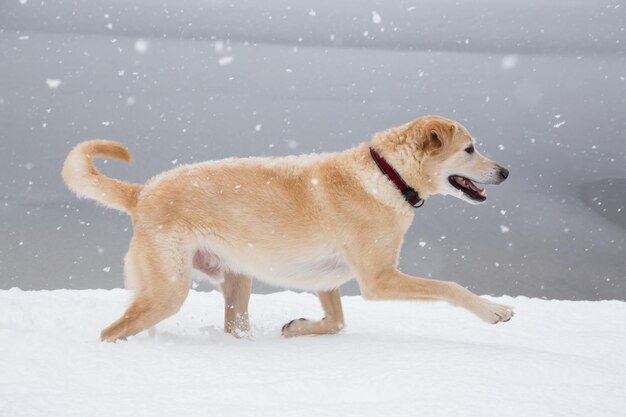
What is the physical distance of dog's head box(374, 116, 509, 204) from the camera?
15.6 ft

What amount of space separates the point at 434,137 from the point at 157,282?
Answer: 226 cm

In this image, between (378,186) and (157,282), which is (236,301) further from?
(378,186)

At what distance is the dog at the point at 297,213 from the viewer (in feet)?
15.3

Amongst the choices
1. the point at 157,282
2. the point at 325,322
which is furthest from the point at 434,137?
the point at 157,282

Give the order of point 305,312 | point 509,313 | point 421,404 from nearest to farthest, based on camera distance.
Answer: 1. point 421,404
2. point 509,313
3. point 305,312

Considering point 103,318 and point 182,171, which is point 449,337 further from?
point 103,318

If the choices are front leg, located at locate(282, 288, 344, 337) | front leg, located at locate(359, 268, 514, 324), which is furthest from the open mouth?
front leg, located at locate(282, 288, 344, 337)

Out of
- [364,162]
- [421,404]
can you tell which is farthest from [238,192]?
[421,404]

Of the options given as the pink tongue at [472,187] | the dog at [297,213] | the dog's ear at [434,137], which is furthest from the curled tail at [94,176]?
the pink tongue at [472,187]

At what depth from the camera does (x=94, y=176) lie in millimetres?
4859

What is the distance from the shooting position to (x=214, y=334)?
16.9ft

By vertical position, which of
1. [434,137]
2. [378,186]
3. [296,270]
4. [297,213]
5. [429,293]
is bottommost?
[429,293]

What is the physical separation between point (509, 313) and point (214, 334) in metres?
2.24

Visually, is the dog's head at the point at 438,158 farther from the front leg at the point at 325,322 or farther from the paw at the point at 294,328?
the paw at the point at 294,328
